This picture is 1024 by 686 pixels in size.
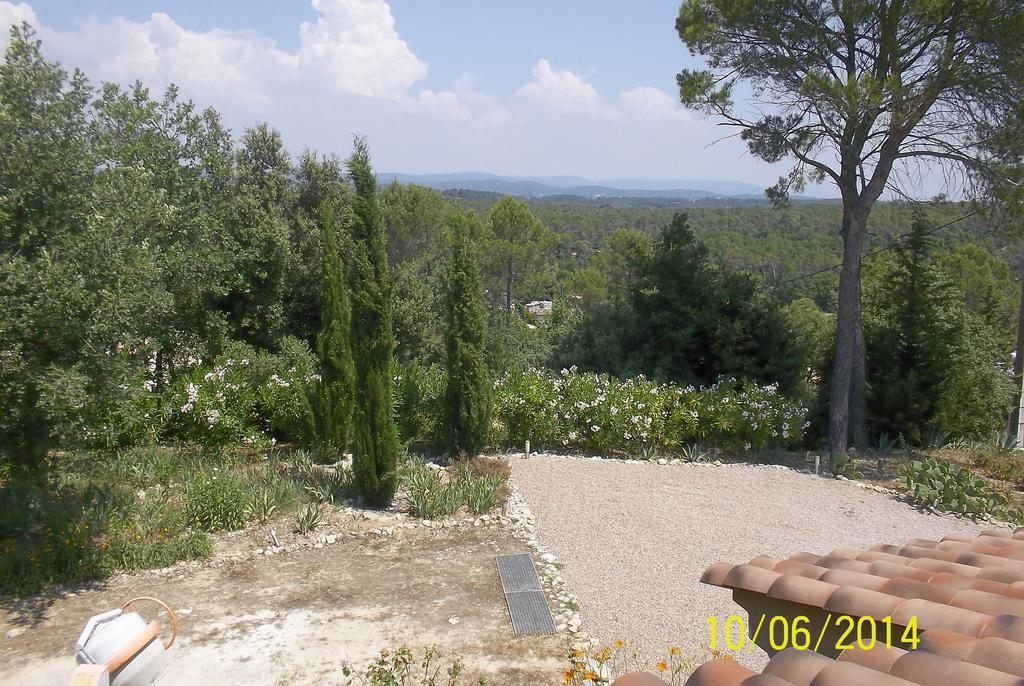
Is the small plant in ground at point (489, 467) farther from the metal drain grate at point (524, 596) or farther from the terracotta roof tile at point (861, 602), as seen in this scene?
the terracotta roof tile at point (861, 602)

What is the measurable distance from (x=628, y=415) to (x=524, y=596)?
5023mm

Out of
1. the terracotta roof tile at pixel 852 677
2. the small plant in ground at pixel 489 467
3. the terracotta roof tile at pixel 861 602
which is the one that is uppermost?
the terracotta roof tile at pixel 852 677

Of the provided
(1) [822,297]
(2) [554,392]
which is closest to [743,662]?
(2) [554,392]

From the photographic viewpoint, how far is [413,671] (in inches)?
169

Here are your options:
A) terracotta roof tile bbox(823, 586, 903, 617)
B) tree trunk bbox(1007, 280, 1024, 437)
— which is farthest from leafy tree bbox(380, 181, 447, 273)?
terracotta roof tile bbox(823, 586, 903, 617)

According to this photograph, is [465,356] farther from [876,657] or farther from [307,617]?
[876,657]

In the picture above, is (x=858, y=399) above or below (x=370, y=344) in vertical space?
below

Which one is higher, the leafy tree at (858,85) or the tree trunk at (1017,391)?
the leafy tree at (858,85)

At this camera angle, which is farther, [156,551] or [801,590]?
[156,551]

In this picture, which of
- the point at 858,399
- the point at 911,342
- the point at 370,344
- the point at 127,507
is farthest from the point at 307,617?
the point at 911,342

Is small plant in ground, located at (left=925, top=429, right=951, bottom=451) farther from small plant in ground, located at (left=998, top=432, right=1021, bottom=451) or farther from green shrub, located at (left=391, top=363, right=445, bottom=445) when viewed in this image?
green shrub, located at (left=391, top=363, right=445, bottom=445)

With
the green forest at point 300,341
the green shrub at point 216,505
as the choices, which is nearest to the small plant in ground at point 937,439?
the green forest at point 300,341

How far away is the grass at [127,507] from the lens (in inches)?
222

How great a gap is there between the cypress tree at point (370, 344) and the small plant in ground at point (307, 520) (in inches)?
27.7
